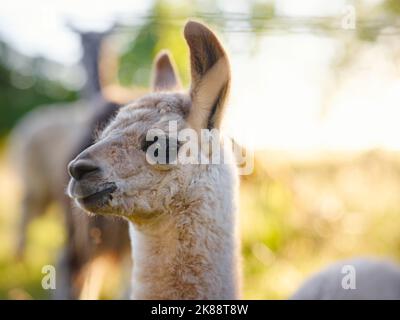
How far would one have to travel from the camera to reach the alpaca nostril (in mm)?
2451

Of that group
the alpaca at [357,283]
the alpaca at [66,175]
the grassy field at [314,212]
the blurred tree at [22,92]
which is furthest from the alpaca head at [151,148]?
the blurred tree at [22,92]

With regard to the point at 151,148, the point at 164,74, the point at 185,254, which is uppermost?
the point at 164,74

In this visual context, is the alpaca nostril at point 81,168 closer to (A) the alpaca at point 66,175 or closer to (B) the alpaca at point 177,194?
(B) the alpaca at point 177,194

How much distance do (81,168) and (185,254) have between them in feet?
1.89

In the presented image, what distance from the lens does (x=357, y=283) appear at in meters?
3.71

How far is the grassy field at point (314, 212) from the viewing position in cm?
580

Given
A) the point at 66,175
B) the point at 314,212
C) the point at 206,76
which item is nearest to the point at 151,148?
the point at 206,76

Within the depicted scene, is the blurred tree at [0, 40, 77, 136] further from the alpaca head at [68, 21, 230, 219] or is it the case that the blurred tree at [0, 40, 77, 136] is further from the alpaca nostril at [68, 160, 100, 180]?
the alpaca nostril at [68, 160, 100, 180]

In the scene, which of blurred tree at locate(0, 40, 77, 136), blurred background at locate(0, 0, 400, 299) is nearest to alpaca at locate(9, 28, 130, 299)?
blurred background at locate(0, 0, 400, 299)

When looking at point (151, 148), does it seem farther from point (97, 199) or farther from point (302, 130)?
point (302, 130)

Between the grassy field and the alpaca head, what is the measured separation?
9.17 feet

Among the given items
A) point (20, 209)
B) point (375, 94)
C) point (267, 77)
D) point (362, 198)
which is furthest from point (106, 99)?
point (20, 209)

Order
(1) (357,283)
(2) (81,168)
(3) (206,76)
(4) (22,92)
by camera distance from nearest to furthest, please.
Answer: (2) (81,168), (3) (206,76), (1) (357,283), (4) (22,92)

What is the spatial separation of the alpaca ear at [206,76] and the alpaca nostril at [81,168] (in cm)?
50
